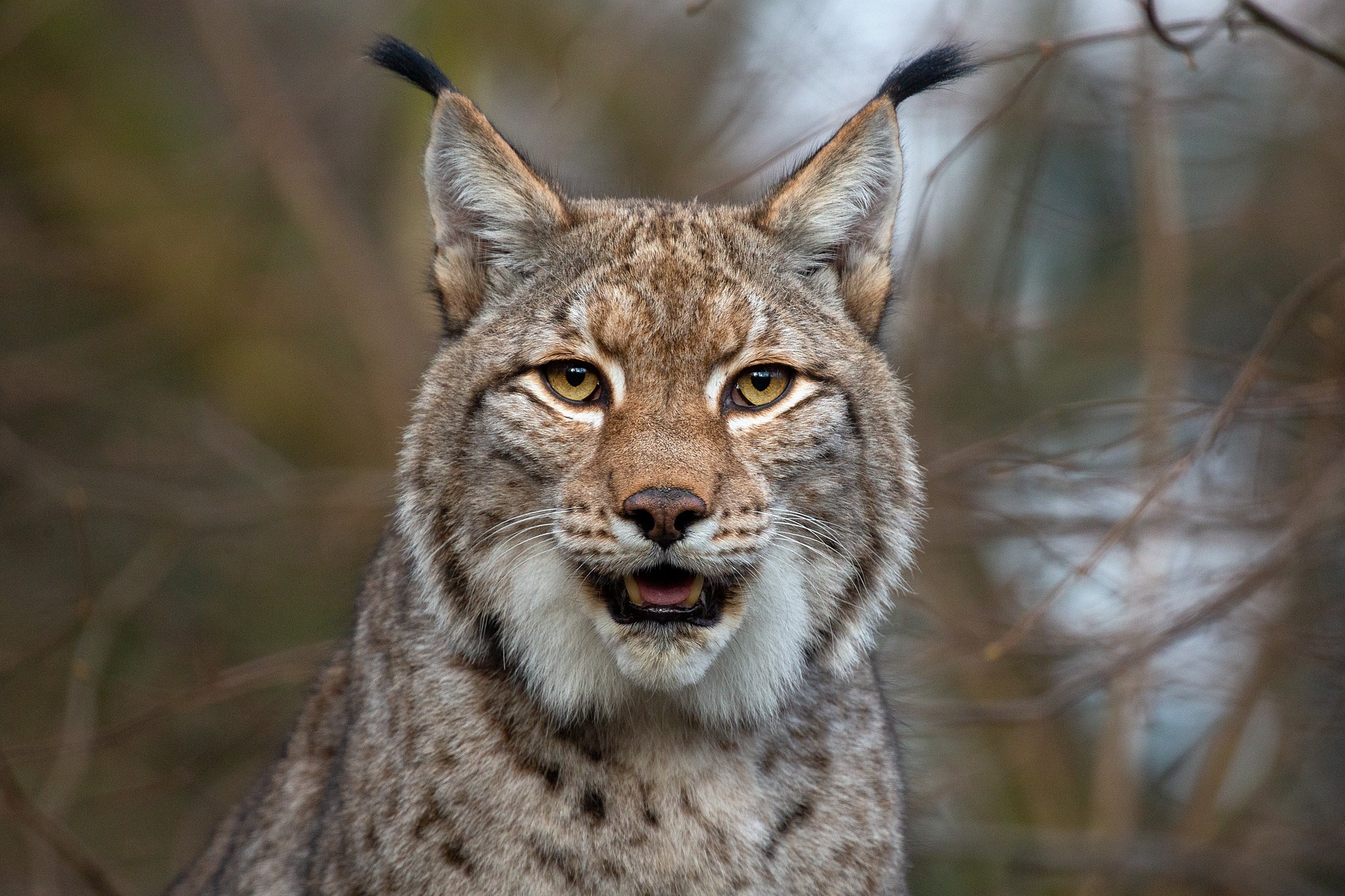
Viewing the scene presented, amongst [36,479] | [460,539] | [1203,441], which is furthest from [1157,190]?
[36,479]

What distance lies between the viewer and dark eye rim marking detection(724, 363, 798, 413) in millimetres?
3625

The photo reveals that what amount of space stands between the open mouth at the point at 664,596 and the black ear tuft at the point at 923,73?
1522 millimetres

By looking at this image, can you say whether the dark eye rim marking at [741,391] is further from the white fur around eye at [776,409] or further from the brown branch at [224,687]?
the brown branch at [224,687]

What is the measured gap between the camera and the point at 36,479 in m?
6.27

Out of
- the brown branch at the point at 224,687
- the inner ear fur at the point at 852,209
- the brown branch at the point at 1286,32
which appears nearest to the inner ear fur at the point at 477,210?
the inner ear fur at the point at 852,209

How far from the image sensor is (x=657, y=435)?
11.1 ft

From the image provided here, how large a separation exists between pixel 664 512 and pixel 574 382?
2.08ft

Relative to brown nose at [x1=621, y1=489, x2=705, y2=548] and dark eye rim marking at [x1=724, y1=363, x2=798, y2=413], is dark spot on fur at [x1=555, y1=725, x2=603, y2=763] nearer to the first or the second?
brown nose at [x1=621, y1=489, x2=705, y2=548]

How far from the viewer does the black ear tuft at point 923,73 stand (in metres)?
3.88

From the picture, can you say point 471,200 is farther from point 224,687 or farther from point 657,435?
point 224,687

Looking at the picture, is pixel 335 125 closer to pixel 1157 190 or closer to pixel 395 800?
pixel 1157 190

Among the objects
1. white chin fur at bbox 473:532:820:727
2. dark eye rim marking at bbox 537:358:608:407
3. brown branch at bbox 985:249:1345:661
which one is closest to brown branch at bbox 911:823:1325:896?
brown branch at bbox 985:249:1345:661

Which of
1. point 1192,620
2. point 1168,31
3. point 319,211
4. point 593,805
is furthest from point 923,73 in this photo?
point 319,211

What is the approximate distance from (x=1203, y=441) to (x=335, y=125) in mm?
7822
